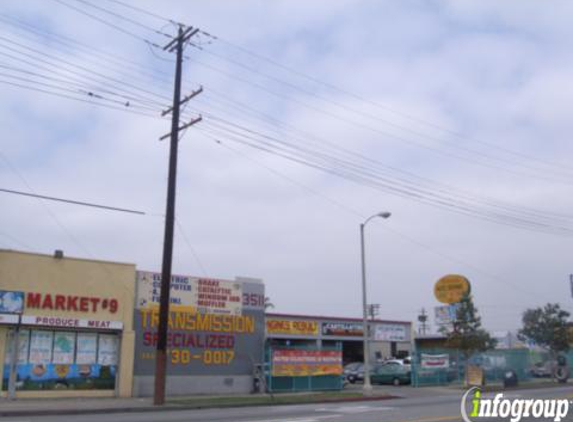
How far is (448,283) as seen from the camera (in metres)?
43.0

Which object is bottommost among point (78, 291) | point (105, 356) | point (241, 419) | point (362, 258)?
point (241, 419)

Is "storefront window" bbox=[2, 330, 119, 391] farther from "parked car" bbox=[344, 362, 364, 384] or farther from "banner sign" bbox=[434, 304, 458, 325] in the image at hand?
"banner sign" bbox=[434, 304, 458, 325]

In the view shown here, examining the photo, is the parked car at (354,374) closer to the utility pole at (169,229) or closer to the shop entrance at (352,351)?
the shop entrance at (352,351)

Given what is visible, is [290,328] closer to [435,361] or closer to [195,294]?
[435,361]

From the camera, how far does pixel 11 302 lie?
26.8 m

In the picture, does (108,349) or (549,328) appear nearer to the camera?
(108,349)

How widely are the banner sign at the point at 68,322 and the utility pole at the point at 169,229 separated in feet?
12.3

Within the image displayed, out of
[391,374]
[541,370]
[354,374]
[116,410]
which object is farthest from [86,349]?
[541,370]

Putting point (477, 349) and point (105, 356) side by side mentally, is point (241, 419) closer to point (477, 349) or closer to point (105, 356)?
point (105, 356)

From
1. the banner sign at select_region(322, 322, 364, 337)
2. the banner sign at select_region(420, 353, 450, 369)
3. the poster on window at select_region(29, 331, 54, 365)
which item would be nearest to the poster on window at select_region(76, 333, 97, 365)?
the poster on window at select_region(29, 331, 54, 365)

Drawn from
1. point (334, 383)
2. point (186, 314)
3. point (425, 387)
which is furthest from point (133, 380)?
point (425, 387)

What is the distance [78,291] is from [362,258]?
13111 millimetres

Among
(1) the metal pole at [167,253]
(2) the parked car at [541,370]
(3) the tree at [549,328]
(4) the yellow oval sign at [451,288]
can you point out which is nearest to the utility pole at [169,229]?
(1) the metal pole at [167,253]

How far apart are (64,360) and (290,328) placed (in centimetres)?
1667
